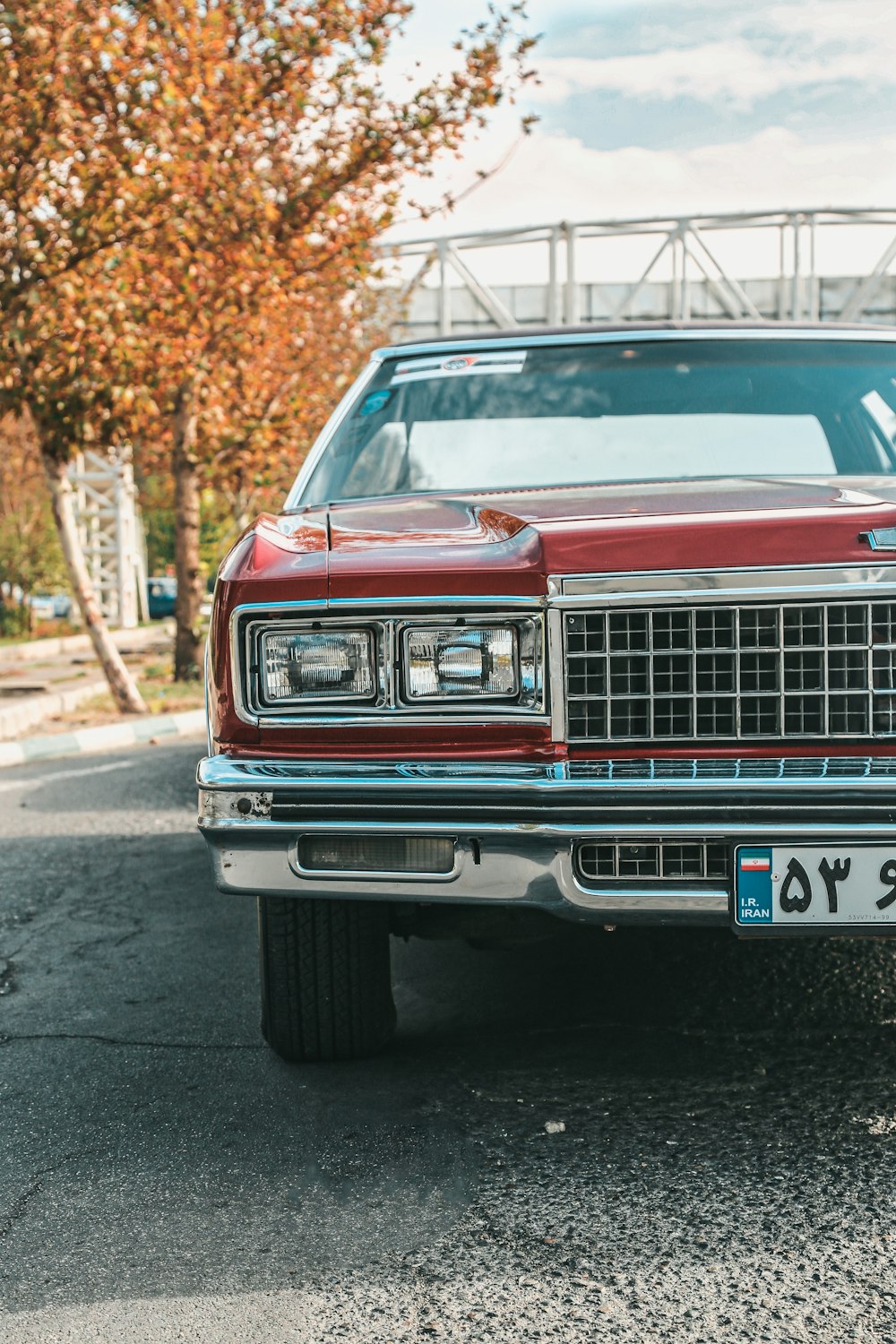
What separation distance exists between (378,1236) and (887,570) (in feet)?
5.06

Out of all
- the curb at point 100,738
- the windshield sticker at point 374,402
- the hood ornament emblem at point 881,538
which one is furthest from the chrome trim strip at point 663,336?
the curb at point 100,738

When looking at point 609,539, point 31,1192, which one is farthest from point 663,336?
point 31,1192

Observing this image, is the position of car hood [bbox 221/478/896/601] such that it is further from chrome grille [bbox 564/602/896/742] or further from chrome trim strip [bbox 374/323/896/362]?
chrome trim strip [bbox 374/323/896/362]

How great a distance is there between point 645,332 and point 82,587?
908 centimetres

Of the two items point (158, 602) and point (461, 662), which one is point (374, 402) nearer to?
point (461, 662)

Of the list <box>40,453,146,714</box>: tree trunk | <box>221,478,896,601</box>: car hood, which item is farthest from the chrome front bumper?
<box>40,453,146,714</box>: tree trunk

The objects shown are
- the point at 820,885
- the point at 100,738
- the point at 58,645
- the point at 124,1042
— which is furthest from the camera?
the point at 58,645

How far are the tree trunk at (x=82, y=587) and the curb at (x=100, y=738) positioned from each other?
112 centimetres

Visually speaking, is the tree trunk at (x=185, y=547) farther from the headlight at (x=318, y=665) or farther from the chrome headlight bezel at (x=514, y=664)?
the chrome headlight bezel at (x=514, y=664)

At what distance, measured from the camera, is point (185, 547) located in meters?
16.5

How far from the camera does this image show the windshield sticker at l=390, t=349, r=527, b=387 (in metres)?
4.18

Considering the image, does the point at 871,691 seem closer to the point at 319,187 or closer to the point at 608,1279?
the point at 608,1279

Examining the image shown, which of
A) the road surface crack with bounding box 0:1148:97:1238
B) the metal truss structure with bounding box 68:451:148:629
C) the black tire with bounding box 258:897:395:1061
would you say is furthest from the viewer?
the metal truss structure with bounding box 68:451:148:629

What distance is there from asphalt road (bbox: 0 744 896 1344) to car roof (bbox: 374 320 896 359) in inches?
70.2
